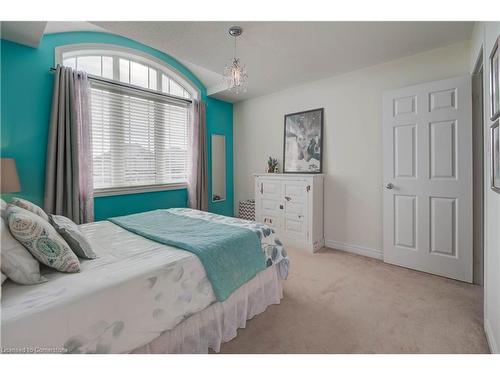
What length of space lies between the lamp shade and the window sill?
2.86 ft

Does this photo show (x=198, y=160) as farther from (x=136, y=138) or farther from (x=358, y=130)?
(x=358, y=130)

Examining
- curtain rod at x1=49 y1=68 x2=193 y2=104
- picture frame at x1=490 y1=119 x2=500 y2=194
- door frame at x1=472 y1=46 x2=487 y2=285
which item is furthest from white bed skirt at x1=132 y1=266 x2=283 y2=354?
curtain rod at x1=49 y1=68 x2=193 y2=104

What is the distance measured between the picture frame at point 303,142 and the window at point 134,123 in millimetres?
1642

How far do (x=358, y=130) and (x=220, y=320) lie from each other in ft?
9.19

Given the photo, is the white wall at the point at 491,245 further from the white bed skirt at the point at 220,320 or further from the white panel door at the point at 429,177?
the white bed skirt at the point at 220,320

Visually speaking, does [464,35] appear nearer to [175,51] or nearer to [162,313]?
[175,51]

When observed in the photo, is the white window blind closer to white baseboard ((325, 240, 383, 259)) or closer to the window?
the window

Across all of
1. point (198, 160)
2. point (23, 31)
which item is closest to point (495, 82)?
point (198, 160)

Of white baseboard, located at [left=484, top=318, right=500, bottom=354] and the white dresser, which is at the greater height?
the white dresser

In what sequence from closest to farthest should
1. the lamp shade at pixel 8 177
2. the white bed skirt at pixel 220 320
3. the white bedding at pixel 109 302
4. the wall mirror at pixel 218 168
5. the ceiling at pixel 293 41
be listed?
the white bedding at pixel 109 302 < the white bed skirt at pixel 220 320 < the lamp shade at pixel 8 177 < the ceiling at pixel 293 41 < the wall mirror at pixel 218 168

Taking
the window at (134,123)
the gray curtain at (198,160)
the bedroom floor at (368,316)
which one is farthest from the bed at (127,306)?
the gray curtain at (198,160)

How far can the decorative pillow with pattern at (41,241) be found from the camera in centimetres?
113

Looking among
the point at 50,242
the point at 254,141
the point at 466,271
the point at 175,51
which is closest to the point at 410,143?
the point at 466,271

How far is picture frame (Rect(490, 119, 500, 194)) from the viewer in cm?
133
